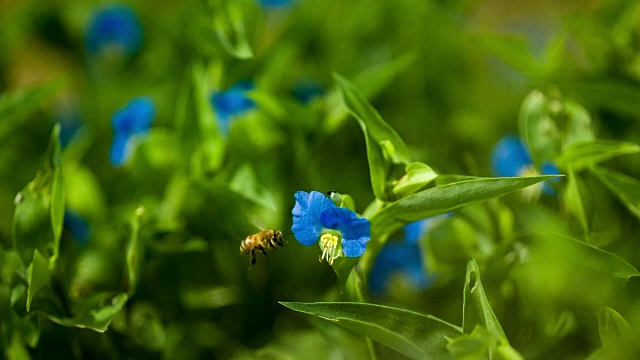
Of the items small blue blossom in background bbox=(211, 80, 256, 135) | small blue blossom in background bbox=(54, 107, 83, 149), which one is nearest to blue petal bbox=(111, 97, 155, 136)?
small blue blossom in background bbox=(211, 80, 256, 135)

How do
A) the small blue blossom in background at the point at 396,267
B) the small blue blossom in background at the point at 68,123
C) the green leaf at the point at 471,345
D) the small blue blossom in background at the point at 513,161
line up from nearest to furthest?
the green leaf at the point at 471,345
the small blue blossom in background at the point at 513,161
the small blue blossom in background at the point at 396,267
the small blue blossom in background at the point at 68,123

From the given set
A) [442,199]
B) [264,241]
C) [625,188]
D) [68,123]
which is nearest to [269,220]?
[264,241]

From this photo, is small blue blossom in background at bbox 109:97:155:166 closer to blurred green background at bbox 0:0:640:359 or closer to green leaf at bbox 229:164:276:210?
blurred green background at bbox 0:0:640:359

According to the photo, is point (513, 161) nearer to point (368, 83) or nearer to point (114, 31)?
point (368, 83)

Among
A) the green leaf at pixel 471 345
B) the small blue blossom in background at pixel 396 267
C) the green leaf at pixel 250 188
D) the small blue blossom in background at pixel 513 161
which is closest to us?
the green leaf at pixel 471 345

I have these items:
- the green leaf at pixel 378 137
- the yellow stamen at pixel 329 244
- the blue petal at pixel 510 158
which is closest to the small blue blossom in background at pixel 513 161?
the blue petal at pixel 510 158

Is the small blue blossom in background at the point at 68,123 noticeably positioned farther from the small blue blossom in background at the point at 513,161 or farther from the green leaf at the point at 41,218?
the small blue blossom in background at the point at 513,161

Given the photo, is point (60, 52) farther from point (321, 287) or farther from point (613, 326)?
point (613, 326)

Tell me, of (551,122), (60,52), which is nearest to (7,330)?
(551,122)
